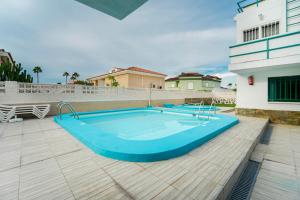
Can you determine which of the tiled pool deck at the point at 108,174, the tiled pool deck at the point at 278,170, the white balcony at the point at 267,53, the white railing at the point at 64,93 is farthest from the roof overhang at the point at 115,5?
the white railing at the point at 64,93

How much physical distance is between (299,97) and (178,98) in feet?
34.5

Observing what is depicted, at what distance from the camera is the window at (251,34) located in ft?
26.1

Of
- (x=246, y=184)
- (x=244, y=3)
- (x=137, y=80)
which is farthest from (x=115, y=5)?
(x=137, y=80)

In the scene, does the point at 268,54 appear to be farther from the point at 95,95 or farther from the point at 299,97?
the point at 95,95

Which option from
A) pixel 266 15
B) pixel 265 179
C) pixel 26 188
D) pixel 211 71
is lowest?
pixel 265 179

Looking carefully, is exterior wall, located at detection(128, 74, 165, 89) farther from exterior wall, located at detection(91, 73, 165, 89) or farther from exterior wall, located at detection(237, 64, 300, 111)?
exterior wall, located at detection(237, 64, 300, 111)

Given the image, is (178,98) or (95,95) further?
(178,98)

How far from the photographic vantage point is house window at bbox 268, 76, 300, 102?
693cm

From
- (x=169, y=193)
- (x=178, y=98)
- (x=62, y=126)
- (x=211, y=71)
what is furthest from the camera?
(x=211, y=71)

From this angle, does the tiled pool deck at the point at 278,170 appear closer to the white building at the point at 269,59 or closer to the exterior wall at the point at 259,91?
the exterior wall at the point at 259,91

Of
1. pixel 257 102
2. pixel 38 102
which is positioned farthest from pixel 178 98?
pixel 38 102

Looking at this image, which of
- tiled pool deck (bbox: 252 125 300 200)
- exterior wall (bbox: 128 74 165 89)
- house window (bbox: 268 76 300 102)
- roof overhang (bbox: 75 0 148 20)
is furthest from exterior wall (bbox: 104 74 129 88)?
tiled pool deck (bbox: 252 125 300 200)

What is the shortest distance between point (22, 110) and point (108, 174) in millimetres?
7534

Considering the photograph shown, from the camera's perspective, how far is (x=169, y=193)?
1.83 metres
